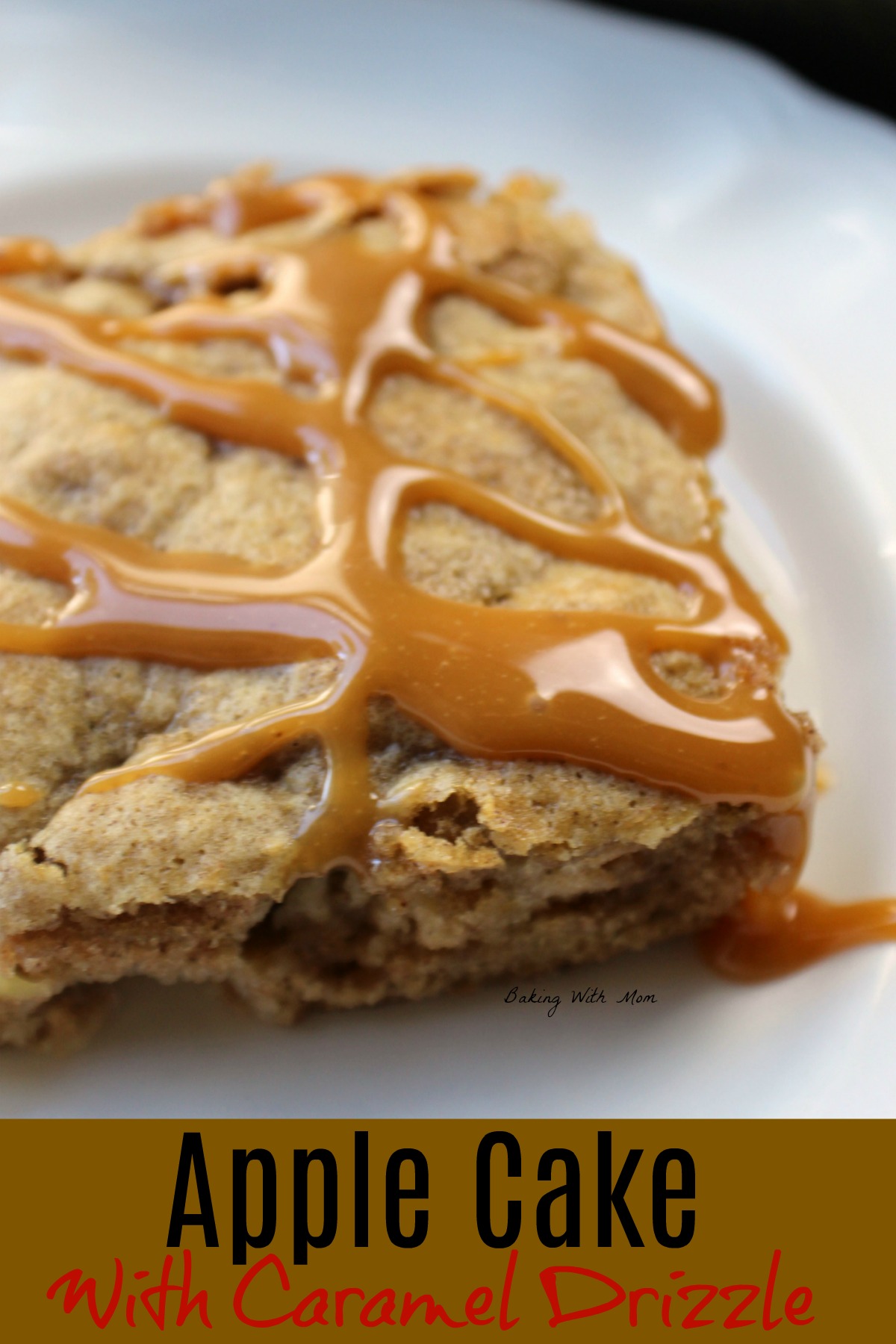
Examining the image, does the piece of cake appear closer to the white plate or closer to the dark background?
the white plate

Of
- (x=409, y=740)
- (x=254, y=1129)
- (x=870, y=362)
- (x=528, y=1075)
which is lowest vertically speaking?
(x=254, y=1129)

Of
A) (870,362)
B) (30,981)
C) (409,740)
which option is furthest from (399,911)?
(870,362)

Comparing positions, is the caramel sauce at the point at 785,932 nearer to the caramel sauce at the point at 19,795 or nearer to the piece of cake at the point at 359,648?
the piece of cake at the point at 359,648

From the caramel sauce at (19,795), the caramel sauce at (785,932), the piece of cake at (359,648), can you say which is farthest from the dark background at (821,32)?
the caramel sauce at (19,795)

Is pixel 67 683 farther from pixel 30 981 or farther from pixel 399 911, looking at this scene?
pixel 399 911

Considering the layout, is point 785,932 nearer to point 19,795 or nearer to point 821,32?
point 19,795

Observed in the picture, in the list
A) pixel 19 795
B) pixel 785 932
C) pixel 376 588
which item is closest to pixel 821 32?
pixel 376 588
